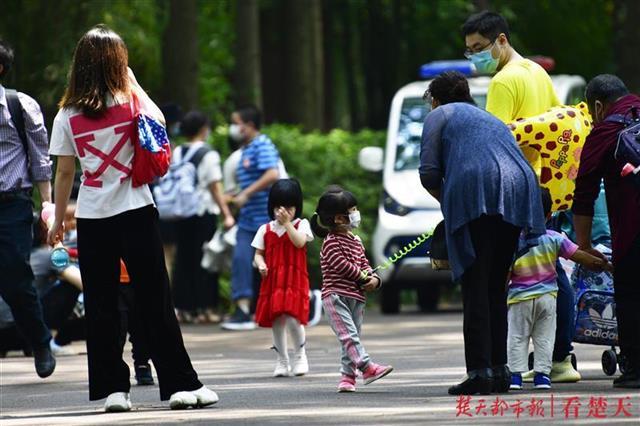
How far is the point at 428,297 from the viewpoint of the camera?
21469mm

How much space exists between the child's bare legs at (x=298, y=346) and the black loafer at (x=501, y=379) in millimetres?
2206

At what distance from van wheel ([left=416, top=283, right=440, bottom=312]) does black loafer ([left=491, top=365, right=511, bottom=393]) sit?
10735mm

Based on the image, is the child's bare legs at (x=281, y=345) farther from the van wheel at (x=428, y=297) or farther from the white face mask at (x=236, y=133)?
the van wheel at (x=428, y=297)

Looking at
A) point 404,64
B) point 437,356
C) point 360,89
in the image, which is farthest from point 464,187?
point 360,89

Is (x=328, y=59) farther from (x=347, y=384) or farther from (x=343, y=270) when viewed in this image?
(x=347, y=384)

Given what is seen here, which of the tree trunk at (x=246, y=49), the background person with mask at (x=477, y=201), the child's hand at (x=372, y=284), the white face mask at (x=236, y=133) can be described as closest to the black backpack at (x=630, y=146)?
the background person with mask at (x=477, y=201)

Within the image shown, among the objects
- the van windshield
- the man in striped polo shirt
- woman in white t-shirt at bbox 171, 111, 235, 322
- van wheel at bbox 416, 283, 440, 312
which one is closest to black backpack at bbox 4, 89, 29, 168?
the man in striped polo shirt

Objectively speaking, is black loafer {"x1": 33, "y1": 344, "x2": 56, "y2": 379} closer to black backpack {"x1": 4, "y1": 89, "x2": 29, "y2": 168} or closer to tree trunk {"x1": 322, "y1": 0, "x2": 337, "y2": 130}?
black backpack {"x1": 4, "y1": 89, "x2": 29, "y2": 168}

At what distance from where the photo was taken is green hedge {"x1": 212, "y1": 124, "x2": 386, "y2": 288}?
21312 millimetres

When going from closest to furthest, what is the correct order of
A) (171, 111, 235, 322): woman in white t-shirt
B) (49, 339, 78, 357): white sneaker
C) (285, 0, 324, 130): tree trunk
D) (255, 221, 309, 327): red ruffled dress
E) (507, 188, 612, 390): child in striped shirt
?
(507, 188, 612, 390): child in striped shirt
(255, 221, 309, 327): red ruffled dress
(49, 339, 78, 357): white sneaker
(171, 111, 235, 322): woman in white t-shirt
(285, 0, 324, 130): tree trunk

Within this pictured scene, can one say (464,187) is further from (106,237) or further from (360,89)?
(360,89)

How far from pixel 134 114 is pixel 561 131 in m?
2.60

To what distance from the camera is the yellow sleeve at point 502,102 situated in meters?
11.2

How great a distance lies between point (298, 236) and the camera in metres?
12.6
